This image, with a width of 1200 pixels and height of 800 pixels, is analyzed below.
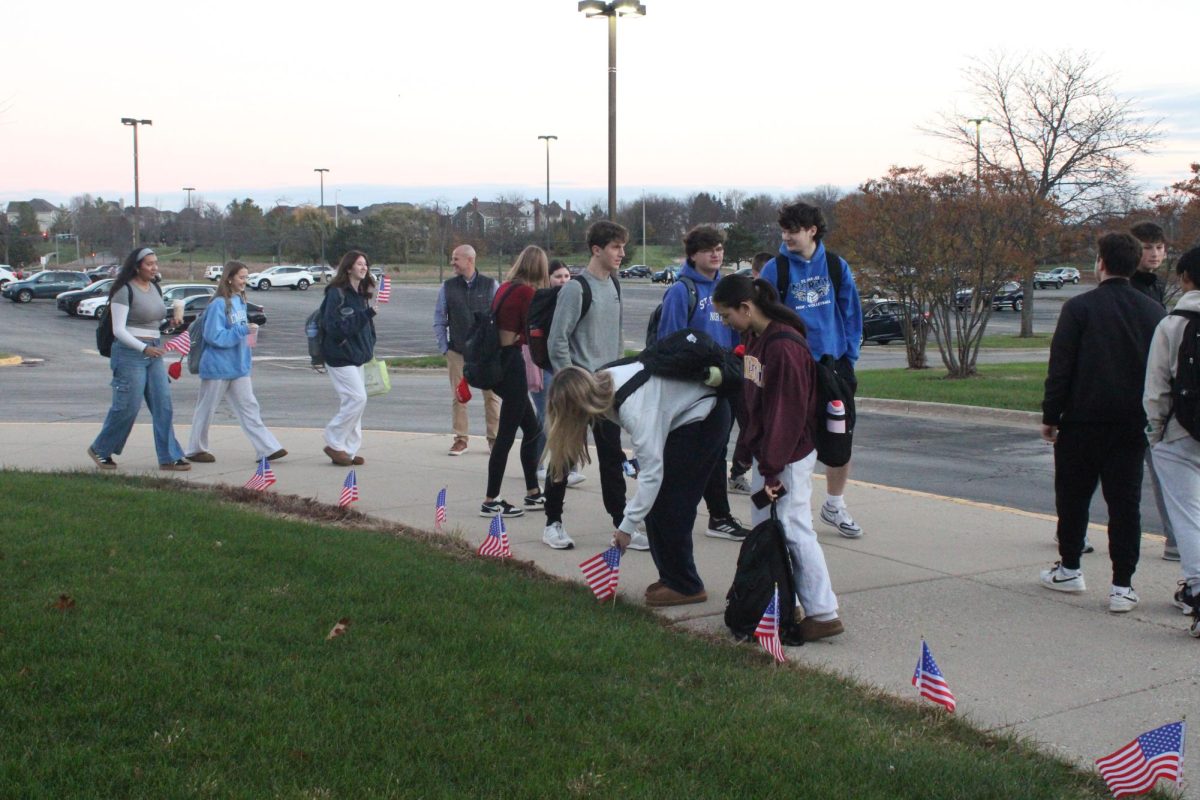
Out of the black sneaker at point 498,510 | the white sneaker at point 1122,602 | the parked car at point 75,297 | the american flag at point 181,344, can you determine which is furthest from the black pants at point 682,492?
the parked car at point 75,297

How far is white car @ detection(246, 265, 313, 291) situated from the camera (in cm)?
7294

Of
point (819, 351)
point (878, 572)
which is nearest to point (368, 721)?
point (878, 572)

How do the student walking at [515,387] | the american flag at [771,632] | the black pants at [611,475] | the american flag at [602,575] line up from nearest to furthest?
the american flag at [771,632] → the american flag at [602,575] → the black pants at [611,475] → the student walking at [515,387]

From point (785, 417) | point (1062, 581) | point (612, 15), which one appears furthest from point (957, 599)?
point (612, 15)

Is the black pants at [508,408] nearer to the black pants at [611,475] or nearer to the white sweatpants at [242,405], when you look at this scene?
the black pants at [611,475]

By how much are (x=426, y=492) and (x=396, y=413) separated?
7030 mm

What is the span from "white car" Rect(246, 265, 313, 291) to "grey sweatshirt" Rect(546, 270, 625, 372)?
222 feet

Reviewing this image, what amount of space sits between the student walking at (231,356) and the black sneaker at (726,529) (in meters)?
4.24

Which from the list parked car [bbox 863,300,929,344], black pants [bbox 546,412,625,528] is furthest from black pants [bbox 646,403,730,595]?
parked car [bbox 863,300,929,344]

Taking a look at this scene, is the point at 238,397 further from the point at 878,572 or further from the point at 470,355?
the point at 878,572

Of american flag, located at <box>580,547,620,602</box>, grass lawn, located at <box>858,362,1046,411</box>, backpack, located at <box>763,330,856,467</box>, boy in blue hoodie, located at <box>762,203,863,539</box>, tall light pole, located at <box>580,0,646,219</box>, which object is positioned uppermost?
tall light pole, located at <box>580,0,646,219</box>

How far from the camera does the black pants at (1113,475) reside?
5941 mm

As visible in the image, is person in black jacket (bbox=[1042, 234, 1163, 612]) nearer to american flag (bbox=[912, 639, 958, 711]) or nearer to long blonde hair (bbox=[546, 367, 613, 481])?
american flag (bbox=[912, 639, 958, 711])

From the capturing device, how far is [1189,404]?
5.40m
